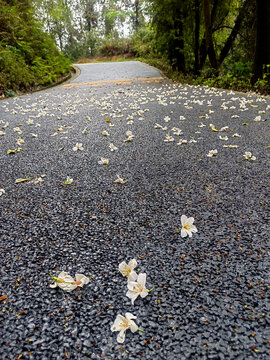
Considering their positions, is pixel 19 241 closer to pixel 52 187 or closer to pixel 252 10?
pixel 52 187

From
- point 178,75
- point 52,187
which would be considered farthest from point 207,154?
point 178,75

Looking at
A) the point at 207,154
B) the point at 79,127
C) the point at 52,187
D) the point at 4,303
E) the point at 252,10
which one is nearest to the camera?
the point at 4,303

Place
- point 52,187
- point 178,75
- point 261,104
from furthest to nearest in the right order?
point 178,75 < point 261,104 < point 52,187

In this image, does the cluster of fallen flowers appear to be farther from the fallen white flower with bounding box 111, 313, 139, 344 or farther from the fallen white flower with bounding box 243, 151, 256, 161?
the fallen white flower with bounding box 243, 151, 256, 161

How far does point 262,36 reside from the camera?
4.95 metres

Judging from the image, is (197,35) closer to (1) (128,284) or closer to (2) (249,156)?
(2) (249,156)

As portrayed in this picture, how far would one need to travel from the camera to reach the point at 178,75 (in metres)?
8.90

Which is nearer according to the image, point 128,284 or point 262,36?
point 128,284

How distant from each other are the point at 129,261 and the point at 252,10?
833 centimetres

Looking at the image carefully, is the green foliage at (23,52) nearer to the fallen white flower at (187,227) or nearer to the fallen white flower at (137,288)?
the fallen white flower at (187,227)

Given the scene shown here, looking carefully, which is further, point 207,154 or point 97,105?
point 97,105

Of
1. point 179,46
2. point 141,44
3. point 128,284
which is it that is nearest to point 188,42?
point 179,46

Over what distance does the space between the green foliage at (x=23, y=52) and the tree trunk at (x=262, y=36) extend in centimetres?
649

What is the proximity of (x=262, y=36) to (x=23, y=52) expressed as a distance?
7431mm
